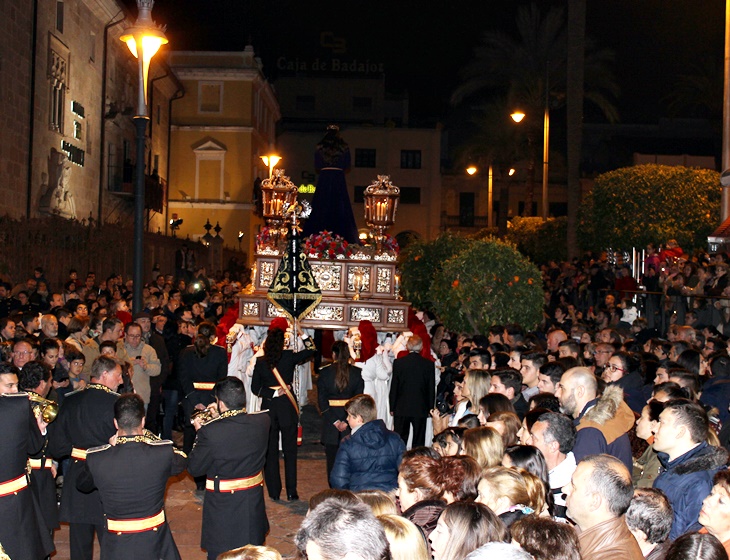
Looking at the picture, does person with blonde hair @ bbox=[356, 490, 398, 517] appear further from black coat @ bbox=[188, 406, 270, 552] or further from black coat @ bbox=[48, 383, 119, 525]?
black coat @ bbox=[48, 383, 119, 525]

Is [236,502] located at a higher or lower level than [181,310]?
lower

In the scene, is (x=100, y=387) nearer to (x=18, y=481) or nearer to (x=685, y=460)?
(x=18, y=481)

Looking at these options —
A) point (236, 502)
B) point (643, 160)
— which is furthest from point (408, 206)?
point (236, 502)

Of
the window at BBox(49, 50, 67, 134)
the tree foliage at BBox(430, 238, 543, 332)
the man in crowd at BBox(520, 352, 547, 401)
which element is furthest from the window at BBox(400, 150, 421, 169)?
the man in crowd at BBox(520, 352, 547, 401)

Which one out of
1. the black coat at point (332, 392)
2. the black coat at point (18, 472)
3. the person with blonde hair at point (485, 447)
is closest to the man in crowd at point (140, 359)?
the black coat at point (332, 392)

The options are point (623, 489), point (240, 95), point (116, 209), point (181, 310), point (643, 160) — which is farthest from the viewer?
point (643, 160)

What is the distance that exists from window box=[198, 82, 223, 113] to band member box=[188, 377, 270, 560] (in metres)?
43.6

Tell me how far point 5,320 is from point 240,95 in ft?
128

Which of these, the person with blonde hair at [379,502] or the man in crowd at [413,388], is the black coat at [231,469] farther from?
the man in crowd at [413,388]

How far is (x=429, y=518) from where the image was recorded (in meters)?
5.05

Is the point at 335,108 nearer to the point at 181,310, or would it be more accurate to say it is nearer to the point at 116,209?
the point at 116,209

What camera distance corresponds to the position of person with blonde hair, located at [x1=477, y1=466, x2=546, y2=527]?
16.0ft

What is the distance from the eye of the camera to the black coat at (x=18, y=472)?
6.51 m

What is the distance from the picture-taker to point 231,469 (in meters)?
7.04
